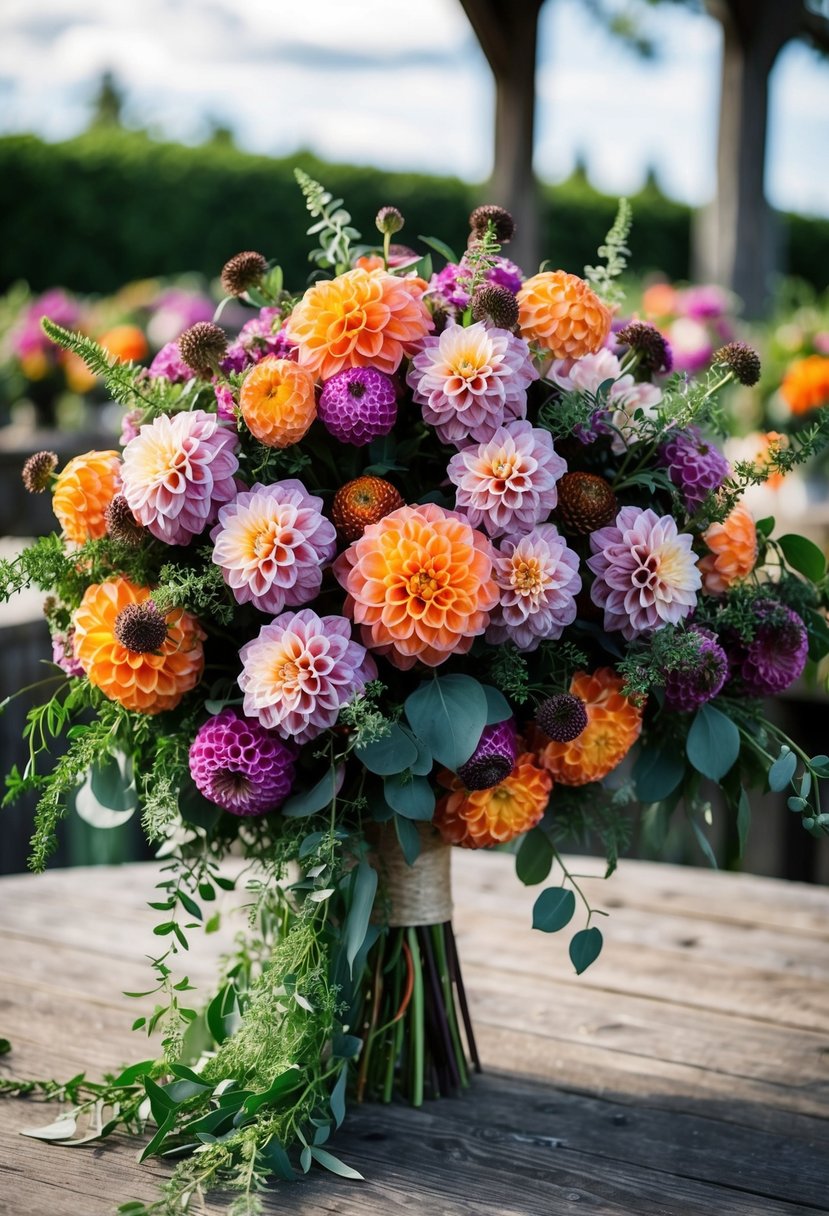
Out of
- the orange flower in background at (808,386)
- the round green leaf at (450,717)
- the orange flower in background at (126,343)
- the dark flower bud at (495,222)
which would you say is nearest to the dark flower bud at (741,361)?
the dark flower bud at (495,222)

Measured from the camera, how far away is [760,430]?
3.76 metres

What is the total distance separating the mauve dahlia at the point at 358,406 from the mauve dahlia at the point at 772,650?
362 millimetres

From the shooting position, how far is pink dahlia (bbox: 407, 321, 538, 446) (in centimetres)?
94

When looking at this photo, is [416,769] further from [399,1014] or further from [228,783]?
[399,1014]

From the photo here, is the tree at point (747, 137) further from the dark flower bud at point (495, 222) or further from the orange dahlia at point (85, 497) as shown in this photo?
the orange dahlia at point (85, 497)

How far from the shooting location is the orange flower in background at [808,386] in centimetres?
343

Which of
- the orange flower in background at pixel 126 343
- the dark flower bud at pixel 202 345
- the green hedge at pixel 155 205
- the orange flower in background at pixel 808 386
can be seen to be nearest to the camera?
the dark flower bud at pixel 202 345

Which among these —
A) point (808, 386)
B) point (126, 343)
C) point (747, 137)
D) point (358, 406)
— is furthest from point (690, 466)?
point (747, 137)

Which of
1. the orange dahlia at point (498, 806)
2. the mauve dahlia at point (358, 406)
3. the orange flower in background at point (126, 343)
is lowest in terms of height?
the orange dahlia at point (498, 806)

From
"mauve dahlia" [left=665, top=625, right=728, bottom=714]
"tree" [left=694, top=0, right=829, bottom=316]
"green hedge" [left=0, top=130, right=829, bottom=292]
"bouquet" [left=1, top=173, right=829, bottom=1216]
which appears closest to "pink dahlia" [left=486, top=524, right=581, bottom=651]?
"bouquet" [left=1, top=173, right=829, bottom=1216]

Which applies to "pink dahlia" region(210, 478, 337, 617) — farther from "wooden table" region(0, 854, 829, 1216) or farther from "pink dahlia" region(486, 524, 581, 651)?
"wooden table" region(0, 854, 829, 1216)

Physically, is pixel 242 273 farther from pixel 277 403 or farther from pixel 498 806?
pixel 498 806

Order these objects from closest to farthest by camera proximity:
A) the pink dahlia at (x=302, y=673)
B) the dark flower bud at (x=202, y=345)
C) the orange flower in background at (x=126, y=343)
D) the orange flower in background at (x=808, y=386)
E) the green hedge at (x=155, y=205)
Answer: the pink dahlia at (x=302, y=673), the dark flower bud at (x=202, y=345), the orange flower in background at (x=808, y=386), the orange flower in background at (x=126, y=343), the green hedge at (x=155, y=205)

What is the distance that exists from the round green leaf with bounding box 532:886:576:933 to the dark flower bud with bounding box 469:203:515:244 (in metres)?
0.57
